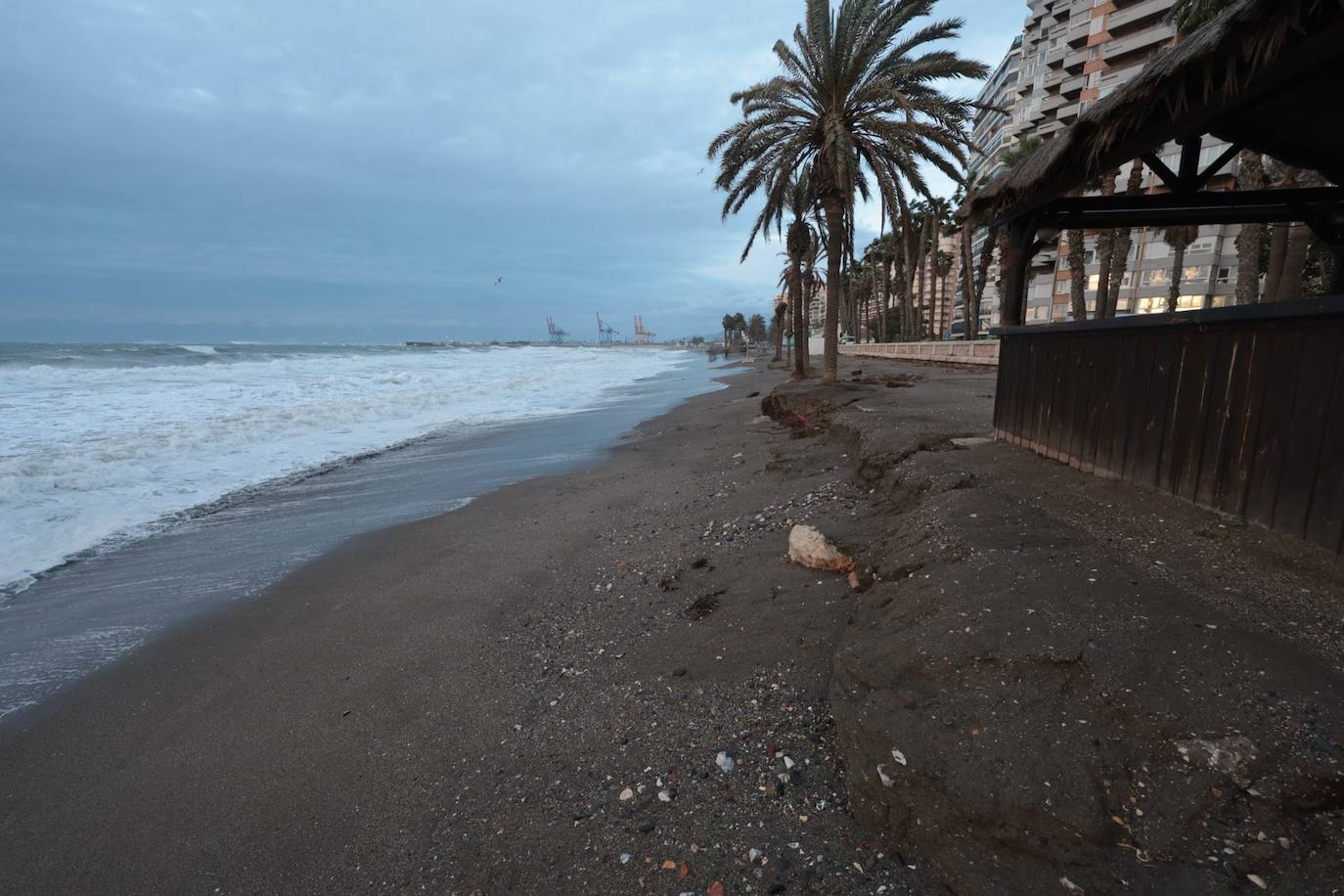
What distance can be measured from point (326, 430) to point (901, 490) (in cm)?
1357

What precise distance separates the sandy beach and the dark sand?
0.05ft

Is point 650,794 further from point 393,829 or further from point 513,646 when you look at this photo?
point 513,646

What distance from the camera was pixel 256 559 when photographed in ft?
18.5

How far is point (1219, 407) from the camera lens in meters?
3.09

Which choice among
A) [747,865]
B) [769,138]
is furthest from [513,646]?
[769,138]

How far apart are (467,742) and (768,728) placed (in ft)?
4.89

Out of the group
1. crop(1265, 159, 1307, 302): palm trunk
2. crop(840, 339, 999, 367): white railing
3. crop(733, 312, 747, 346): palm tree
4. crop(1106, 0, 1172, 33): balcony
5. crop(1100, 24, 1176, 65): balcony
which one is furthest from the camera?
crop(733, 312, 747, 346): palm tree

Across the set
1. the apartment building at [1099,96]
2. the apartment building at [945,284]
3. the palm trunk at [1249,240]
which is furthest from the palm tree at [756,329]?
the palm trunk at [1249,240]

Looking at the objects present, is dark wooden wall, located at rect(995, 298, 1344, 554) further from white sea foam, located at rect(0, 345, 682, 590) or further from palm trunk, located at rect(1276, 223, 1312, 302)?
palm trunk, located at rect(1276, 223, 1312, 302)

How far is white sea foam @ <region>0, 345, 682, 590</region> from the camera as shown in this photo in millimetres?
6921

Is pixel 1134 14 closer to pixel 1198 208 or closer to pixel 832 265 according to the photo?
pixel 832 265

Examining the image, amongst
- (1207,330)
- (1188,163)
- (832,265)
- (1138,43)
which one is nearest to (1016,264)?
(1188,163)

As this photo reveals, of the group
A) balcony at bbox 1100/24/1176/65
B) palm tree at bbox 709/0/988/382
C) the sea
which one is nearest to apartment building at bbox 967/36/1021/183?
balcony at bbox 1100/24/1176/65

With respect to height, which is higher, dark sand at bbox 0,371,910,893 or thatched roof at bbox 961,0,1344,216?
thatched roof at bbox 961,0,1344,216
